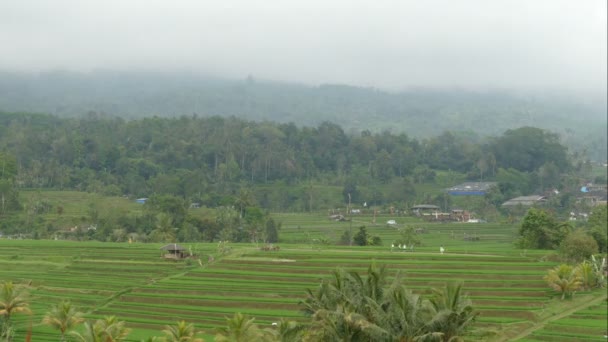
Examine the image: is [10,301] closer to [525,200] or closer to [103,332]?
[103,332]

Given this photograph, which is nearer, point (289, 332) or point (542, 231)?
point (289, 332)

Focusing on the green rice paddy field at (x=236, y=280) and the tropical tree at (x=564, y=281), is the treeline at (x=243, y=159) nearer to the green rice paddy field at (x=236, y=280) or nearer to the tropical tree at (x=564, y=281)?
the green rice paddy field at (x=236, y=280)

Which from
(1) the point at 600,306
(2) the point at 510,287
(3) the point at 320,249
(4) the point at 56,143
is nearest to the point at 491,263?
(2) the point at 510,287

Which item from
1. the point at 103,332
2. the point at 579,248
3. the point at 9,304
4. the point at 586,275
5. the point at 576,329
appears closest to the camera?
the point at 103,332

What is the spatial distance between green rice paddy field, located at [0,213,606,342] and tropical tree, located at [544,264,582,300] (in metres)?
0.66

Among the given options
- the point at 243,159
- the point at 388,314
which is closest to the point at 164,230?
the point at 388,314

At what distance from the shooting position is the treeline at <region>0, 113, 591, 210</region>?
91.2m

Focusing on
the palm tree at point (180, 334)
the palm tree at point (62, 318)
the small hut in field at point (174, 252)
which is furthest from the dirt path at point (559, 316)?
the small hut in field at point (174, 252)

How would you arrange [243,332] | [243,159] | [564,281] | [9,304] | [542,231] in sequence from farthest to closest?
[243,159]
[542,231]
[564,281]
[9,304]
[243,332]

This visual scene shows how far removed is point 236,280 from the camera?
143ft

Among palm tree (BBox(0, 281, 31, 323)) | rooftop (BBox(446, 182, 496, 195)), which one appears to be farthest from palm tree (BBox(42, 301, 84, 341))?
rooftop (BBox(446, 182, 496, 195))

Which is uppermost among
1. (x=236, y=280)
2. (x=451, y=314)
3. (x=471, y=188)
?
(x=471, y=188)

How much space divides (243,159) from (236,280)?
62.5m

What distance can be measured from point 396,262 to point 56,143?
66564 mm
